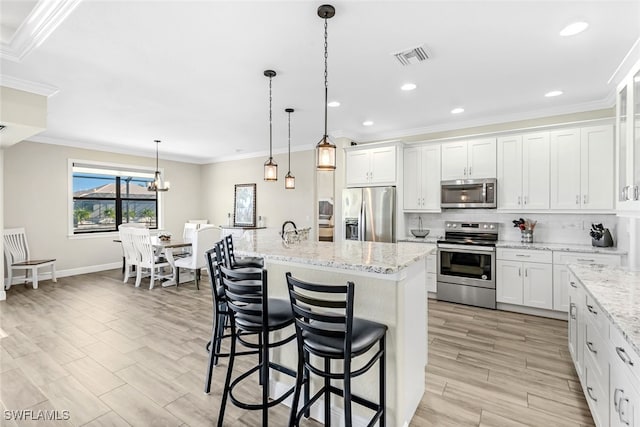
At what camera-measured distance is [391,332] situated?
1846 mm

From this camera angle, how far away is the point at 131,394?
235 cm

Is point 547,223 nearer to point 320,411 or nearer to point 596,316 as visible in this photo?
point 596,316

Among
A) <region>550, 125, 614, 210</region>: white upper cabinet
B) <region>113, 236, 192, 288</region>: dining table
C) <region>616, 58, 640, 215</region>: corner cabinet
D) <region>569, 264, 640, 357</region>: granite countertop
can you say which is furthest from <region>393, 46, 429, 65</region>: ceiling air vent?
<region>113, 236, 192, 288</region>: dining table

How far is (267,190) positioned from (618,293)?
21.1 feet

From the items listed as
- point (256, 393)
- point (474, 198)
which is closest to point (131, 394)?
point (256, 393)

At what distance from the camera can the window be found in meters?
6.59

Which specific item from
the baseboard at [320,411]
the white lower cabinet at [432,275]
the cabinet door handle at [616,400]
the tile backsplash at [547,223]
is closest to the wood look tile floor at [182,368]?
the baseboard at [320,411]

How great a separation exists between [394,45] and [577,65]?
6.18ft

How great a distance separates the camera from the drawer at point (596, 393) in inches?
66.6

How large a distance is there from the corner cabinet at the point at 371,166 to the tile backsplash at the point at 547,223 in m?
1.09

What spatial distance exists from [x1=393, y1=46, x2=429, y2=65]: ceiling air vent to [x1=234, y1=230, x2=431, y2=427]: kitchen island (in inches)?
67.4

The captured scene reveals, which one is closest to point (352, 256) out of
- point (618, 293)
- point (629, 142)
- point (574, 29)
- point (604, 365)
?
point (604, 365)

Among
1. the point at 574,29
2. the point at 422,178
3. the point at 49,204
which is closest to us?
the point at 574,29

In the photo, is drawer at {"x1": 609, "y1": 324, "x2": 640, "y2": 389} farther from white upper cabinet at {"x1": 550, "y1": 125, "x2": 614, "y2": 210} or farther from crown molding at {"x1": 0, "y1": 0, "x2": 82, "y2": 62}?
crown molding at {"x1": 0, "y1": 0, "x2": 82, "y2": 62}
